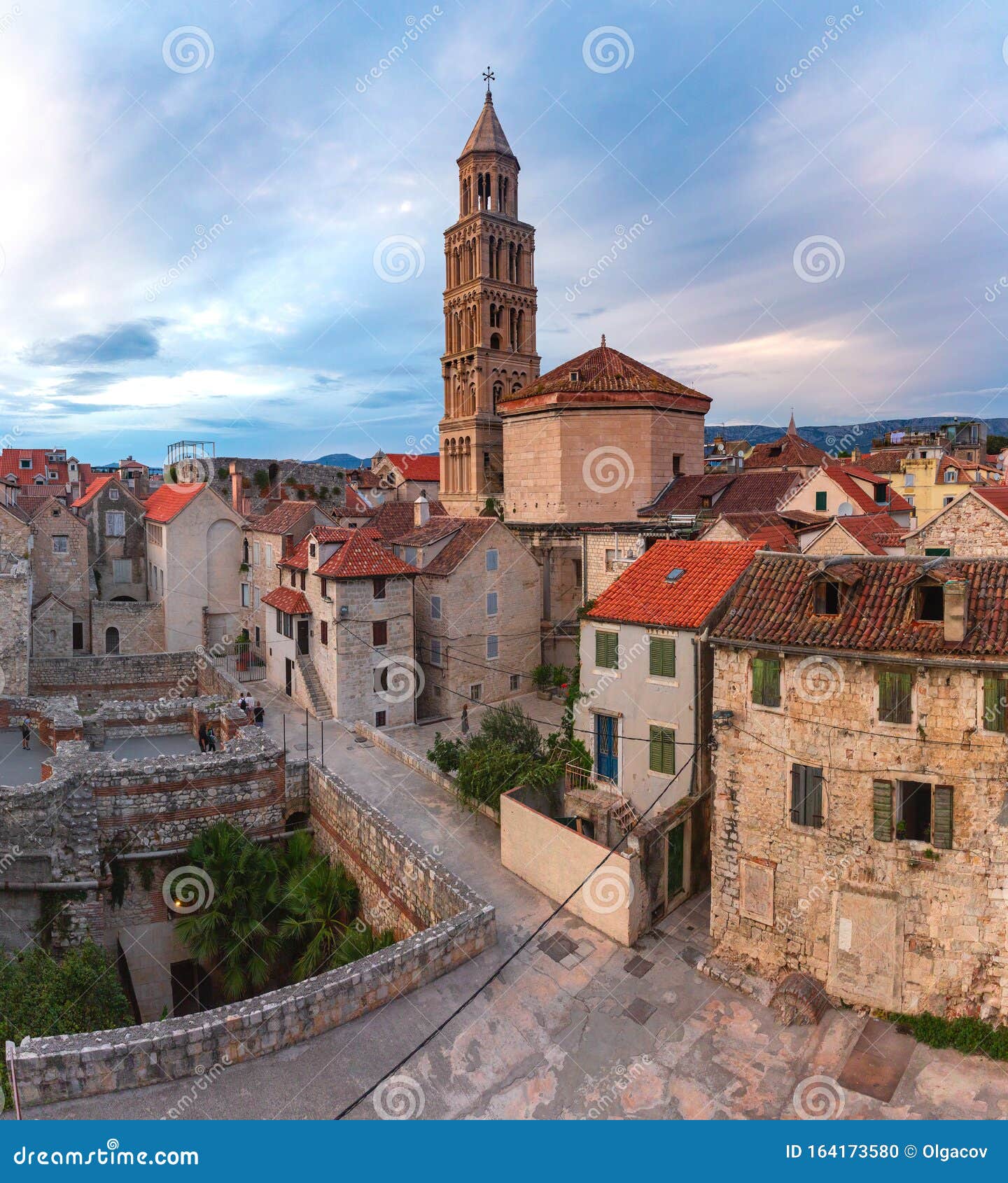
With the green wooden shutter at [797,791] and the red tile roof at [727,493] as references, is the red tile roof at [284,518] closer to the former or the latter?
the red tile roof at [727,493]

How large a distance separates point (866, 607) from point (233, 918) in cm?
1728

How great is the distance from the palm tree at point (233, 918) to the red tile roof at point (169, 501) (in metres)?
23.5

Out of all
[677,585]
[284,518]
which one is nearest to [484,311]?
[284,518]

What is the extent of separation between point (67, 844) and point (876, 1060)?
1909 cm

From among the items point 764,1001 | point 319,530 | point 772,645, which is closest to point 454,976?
point 764,1001

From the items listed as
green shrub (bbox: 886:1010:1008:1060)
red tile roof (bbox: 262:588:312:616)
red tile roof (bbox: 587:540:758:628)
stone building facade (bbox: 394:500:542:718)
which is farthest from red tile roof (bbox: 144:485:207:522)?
green shrub (bbox: 886:1010:1008:1060)

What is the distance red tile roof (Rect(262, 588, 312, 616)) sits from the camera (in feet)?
109

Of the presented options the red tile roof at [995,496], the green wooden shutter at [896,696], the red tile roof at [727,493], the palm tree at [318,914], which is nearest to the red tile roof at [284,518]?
the red tile roof at [727,493]

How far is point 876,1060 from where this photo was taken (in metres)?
13.4

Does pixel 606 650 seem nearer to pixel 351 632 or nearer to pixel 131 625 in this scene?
pixel 351 632

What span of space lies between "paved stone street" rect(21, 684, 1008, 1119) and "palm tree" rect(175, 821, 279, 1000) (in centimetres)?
708

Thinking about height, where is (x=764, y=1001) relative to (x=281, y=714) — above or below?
below

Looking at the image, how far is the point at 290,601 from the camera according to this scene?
112 ft

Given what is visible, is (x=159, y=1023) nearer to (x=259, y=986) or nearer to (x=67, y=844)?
(x=259, y=986)
